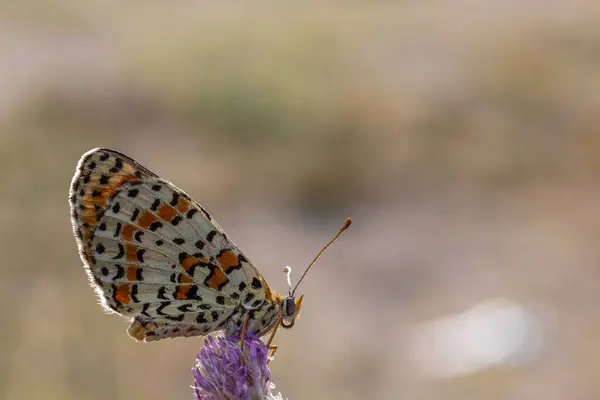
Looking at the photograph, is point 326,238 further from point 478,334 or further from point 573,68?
point 573,68

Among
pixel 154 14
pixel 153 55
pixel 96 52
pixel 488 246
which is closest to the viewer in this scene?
pixel 488 246

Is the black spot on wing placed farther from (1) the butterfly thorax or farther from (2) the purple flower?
(2) the purple flower

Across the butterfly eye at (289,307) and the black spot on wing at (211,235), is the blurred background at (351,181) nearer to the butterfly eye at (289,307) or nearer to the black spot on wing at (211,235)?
the black spot on wing at (211,235)

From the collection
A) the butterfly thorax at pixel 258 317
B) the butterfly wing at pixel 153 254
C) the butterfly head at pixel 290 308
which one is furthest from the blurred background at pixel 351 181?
the butterfly head at pixel 290 308

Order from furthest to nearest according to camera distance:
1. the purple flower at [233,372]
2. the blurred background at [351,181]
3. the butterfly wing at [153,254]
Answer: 1. the blurred background at [351,181]
2. the butterfly wing at [153,254]
3. the purple flower at [233,372]

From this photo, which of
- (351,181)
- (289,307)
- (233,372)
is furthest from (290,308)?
(351,181)

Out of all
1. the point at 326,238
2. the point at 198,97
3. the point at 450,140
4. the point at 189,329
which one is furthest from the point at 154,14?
the point at 189,329
